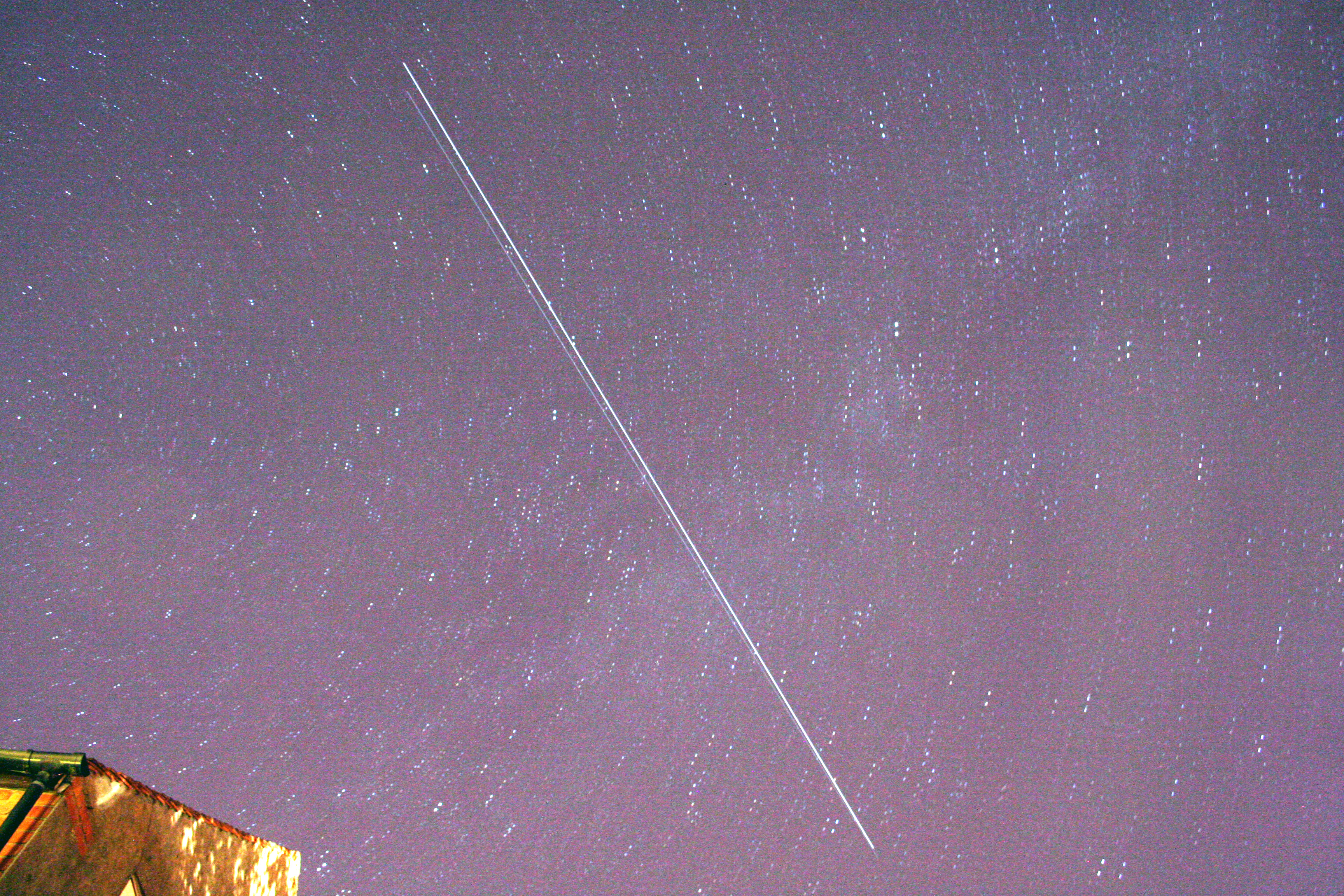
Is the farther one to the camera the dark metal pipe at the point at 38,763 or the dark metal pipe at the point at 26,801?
the dark metal pipe at the point at 38,763

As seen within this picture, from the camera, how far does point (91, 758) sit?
3.56 metres

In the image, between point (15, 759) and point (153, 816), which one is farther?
point (153, 816)

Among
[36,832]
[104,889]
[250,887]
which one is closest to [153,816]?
[104,889]

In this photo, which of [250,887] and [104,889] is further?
[250,887]

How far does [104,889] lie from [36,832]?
0.44m

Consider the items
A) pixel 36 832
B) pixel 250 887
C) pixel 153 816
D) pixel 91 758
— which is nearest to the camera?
pixel 36 832

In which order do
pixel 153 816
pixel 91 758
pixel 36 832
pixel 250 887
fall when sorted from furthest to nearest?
pixel 250 887
pixel 153 816
pixel 91 758
pixel 36 832

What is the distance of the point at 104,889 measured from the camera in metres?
3.57

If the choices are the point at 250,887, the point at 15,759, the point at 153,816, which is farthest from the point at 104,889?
the point at 250,887

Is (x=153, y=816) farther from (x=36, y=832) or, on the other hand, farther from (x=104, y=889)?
(x=36, y=832)

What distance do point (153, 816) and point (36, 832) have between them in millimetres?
645

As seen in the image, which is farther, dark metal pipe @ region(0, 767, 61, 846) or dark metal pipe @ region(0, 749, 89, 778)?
dark metal pipe @ region(0, 749, 89, 778)

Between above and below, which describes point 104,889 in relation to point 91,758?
below

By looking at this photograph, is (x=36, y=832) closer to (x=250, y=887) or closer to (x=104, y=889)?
(x=104, y=889)
